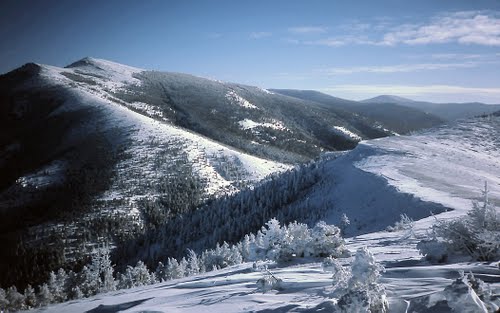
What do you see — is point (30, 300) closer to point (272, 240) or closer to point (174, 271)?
point (174, 271)

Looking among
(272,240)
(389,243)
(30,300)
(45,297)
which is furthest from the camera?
(30,300)

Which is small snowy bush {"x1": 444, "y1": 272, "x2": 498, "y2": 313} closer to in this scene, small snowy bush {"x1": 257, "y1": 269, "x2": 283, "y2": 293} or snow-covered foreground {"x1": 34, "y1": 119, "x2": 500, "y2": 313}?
snow-covered foreground {"x1": 34, "y1": 119, "x2": 500, "y2": 313}

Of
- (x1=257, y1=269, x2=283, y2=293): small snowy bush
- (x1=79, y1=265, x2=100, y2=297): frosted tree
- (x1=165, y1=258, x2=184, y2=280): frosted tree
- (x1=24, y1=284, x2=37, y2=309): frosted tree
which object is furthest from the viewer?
(x1=79, y1=265, x2=100, y2=297): frosted tree

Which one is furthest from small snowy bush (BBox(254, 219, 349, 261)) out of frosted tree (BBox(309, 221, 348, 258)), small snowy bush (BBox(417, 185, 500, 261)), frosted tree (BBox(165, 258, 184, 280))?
frosted tree (BBox(165, 258, 184, 280))

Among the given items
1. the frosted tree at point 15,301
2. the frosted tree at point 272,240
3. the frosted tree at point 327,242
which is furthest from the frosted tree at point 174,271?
the frosted tree at point 327,242

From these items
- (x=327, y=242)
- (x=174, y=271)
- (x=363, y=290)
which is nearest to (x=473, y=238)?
(x=363, y=290)

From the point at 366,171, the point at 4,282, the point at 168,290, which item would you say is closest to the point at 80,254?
the point at 4,282

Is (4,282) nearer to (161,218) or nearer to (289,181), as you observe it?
(161,218)
